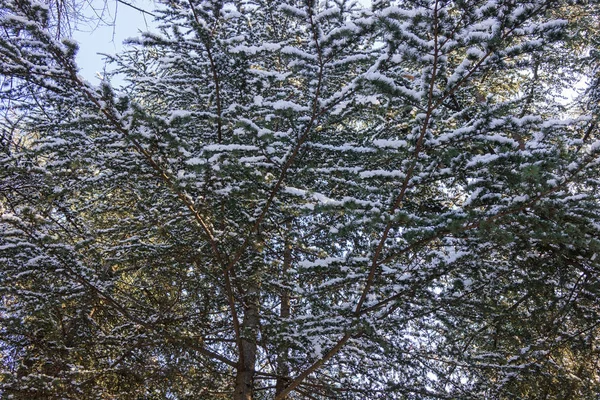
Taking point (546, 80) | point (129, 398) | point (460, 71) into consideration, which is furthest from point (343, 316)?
point (546, 80)

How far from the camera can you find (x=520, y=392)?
17.7 feet

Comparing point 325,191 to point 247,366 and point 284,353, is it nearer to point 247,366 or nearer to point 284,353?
point 284,353

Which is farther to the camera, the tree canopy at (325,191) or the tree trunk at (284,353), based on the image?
the tree trunk at (284,353)

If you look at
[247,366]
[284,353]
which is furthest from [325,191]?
[247,366]

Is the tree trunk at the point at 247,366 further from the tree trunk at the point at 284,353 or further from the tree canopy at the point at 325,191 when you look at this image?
the tree trunk at the point at 284,353

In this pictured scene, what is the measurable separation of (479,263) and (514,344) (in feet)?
5.84

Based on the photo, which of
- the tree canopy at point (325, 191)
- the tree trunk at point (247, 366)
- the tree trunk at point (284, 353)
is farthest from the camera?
the tree trunk at point (247, 366)

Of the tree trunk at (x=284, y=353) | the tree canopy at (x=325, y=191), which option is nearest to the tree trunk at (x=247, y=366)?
the tree canopy at (x=325, y=191)

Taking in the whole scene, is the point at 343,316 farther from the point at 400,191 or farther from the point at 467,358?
the point at 467,358

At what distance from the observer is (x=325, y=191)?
16.9 ft

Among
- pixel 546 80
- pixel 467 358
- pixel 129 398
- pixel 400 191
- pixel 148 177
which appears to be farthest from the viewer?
pixel 546 80

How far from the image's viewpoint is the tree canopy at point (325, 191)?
309cm

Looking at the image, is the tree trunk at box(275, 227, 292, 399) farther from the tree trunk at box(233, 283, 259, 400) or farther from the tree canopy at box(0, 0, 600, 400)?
the tree trunk at box(233, 283, 259, 400)

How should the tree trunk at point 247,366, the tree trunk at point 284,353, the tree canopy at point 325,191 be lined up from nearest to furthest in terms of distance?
the tree canopy at point 325,191
the tree trunk at point 284,353
the tree trunk at point 247,366
